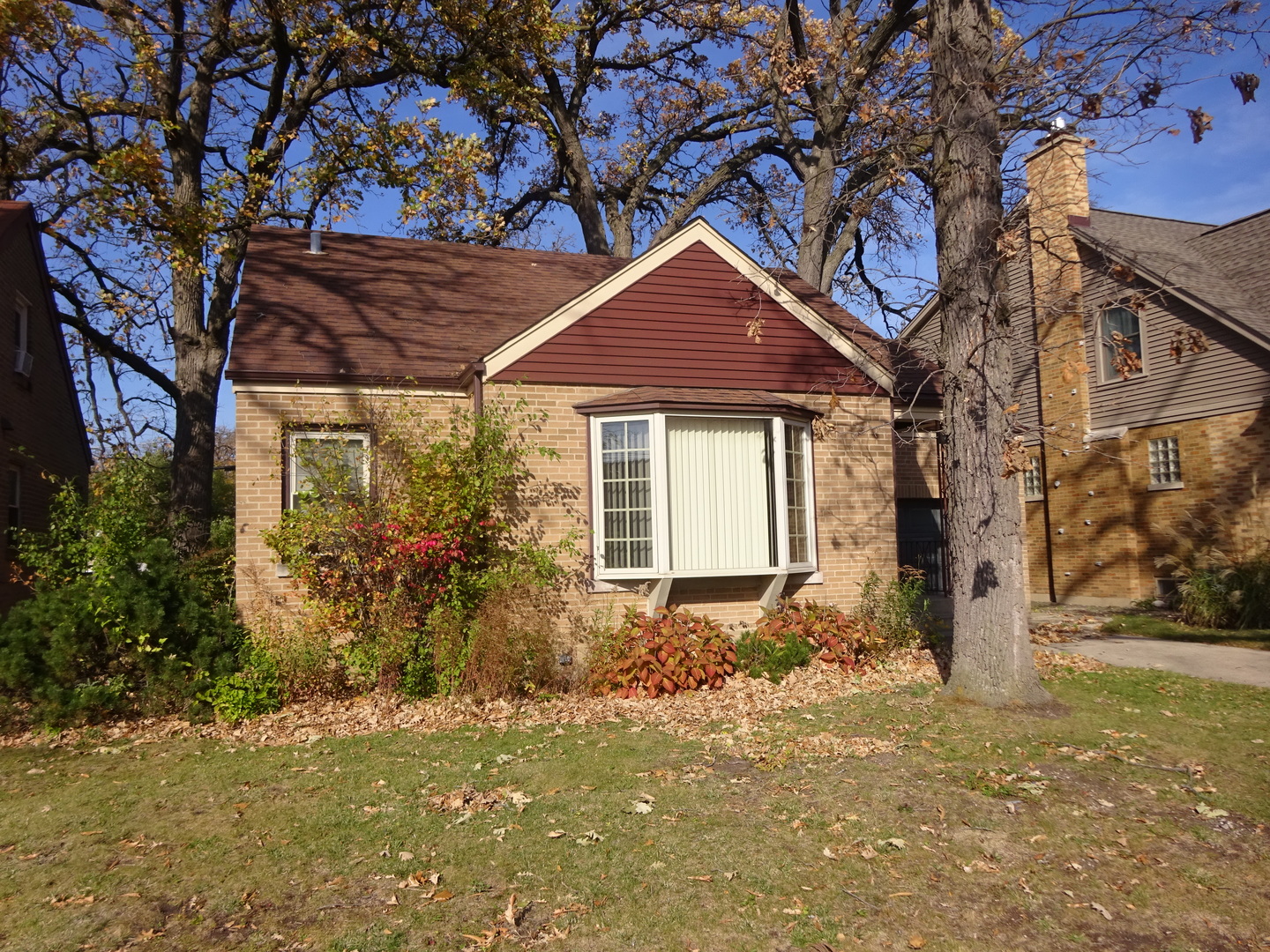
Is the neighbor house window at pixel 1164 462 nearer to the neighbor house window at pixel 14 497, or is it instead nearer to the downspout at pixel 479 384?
the downspout at pixel 479 384

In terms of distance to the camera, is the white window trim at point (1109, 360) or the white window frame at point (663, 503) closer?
the white window frame at point (663, 503)

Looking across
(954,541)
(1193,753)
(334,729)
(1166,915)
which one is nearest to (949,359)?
(954,541)

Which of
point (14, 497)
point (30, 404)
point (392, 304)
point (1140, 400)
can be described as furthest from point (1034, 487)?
point (30, 404)

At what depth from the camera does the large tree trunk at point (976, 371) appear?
8.59 metres

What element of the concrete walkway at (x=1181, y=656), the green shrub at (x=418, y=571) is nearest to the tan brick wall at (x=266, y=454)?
the green shrub at (x=418, y=571)

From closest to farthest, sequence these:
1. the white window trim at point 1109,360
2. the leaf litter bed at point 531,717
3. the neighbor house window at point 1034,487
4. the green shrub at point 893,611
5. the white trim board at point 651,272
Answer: the leaf litter bed at point 531,717, the white trim board at point 651,272, the green shrub at point 893,611, the white window trim at point 1109,360, the neighbor house window at point 1034,487

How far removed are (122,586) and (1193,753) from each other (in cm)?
987

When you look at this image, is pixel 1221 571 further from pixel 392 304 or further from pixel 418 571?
pixel 392 304

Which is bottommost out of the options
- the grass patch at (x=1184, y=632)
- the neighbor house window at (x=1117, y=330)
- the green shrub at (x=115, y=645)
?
the grass patch at (x=1184, y=632)

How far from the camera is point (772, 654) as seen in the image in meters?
10.6

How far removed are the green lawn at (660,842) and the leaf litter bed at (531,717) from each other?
29cm

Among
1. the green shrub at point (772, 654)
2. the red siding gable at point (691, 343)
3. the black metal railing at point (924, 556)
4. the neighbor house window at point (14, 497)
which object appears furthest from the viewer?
the black metal railing at point (924, 556)

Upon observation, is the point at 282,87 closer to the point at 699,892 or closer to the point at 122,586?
the point at 122,586

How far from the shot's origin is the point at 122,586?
8.70 metres
